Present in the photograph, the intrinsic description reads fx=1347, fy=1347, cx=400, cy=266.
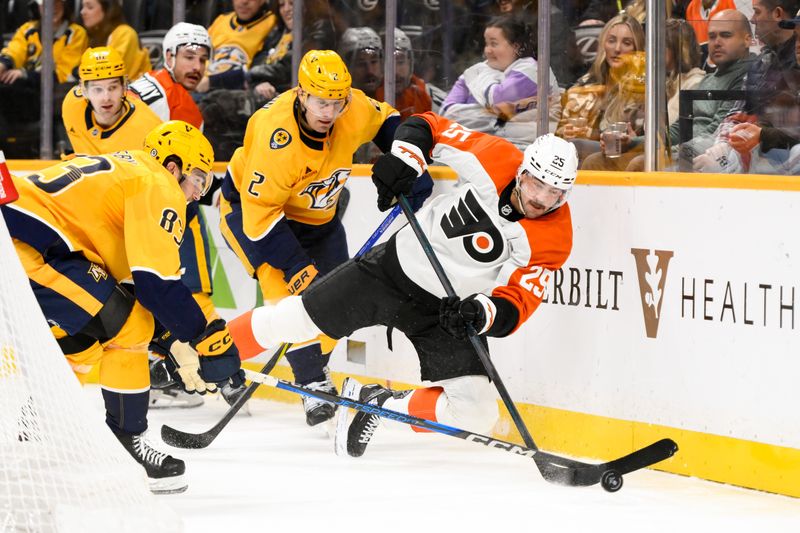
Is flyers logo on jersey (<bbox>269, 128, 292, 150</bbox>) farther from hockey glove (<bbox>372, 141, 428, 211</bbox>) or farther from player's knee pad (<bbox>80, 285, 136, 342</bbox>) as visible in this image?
player's knee pad (<bbox>80, 285, 136, 342</bbox>)

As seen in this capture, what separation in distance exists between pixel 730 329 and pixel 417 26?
1754 millimetres

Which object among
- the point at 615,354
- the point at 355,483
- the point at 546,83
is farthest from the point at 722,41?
the point at 355,483

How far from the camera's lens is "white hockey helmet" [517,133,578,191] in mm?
3697

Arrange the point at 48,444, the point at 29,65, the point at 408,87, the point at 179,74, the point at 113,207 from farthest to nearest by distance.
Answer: the point at 29,65 < the point at 179,74 < the point at 408,87 < the point at 113,207 < the point at 48,444

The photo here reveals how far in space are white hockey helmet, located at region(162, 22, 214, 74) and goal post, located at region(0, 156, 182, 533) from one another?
265 centimetres

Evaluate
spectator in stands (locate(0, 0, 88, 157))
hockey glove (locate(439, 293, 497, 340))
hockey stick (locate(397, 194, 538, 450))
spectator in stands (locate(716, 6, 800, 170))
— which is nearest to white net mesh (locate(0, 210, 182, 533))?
hockey glove (locate(439, 293, 497, 340))

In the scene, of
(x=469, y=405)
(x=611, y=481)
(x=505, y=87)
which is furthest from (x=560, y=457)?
(x=505, y=87)

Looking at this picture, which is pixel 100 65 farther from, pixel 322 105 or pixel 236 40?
pixel 322 105

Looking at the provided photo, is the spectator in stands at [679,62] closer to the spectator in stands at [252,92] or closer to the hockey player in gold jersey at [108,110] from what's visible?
the spectator in stands at [252,92]

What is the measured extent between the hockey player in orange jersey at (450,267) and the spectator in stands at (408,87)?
0.71 m

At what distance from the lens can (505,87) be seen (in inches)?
180

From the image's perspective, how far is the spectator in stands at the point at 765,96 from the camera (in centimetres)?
377

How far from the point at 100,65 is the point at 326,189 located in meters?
1.12

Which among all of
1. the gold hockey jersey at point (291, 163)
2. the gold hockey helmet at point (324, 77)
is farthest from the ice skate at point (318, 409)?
the gold hockey helmet at point (324, 77)
